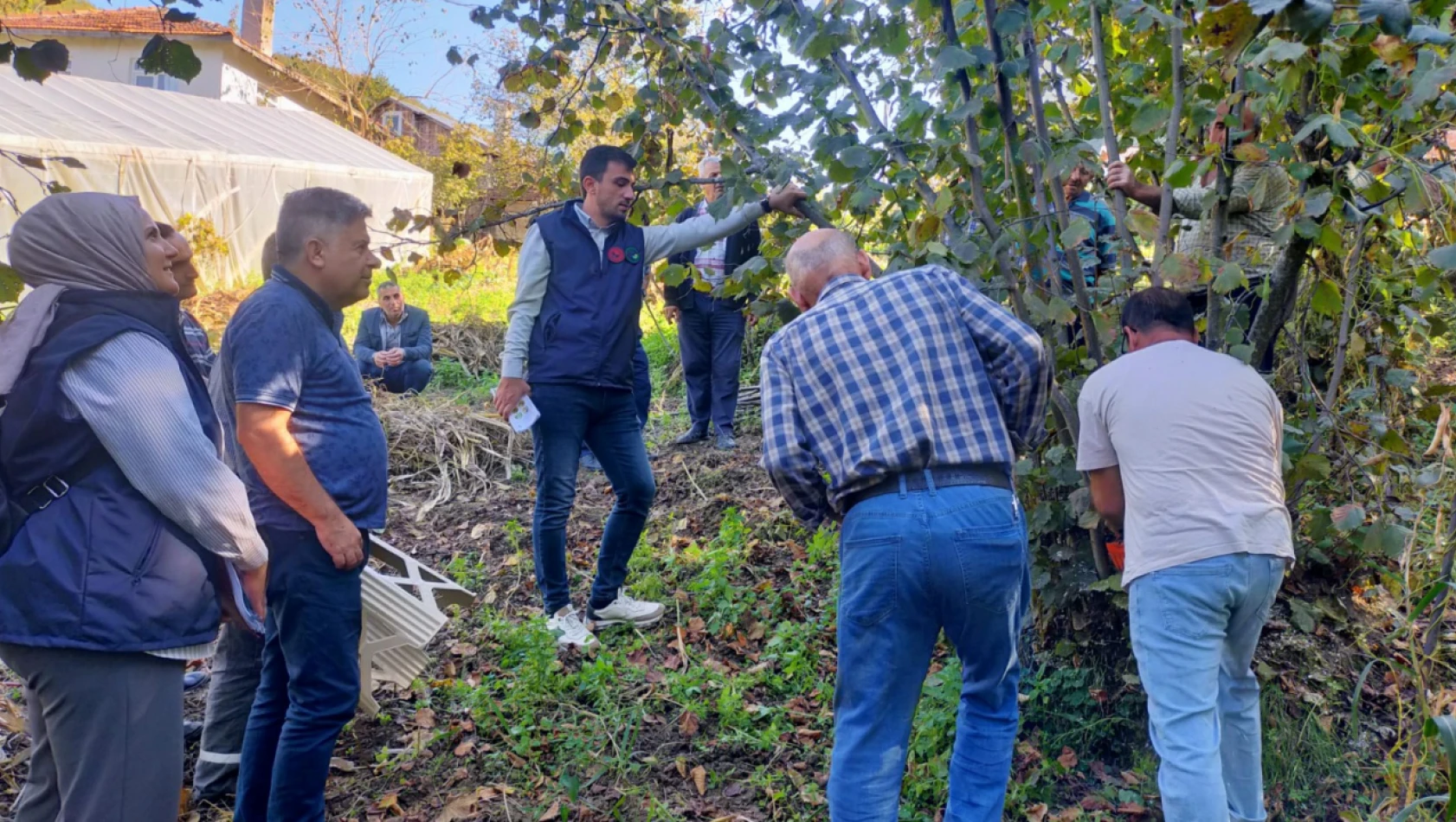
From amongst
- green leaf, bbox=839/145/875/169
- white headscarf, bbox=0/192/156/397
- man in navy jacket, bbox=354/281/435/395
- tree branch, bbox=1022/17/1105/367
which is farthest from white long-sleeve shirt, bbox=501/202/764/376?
man in navy jacket, bbox=354/281/435/395

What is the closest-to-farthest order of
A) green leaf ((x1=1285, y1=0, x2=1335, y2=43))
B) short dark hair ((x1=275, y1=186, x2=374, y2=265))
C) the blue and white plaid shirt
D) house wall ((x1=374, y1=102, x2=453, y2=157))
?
green leaf ((x1=1285, y1=0, x2=1335, y2=43)) → the blue and white plaid shirt → short dark hair ((x1=275, y1=186, x2=374, y2=265)) → house wall ((x1=374, y1=102, x2=453, y2=157))

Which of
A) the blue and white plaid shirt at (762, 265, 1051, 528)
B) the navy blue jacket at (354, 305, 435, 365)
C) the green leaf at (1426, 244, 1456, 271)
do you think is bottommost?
the navy blue jacket at (354, 305, 435, 365)

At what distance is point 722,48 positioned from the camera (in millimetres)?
3900

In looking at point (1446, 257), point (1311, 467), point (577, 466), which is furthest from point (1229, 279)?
point (577, 466)

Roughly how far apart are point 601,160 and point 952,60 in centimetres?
185

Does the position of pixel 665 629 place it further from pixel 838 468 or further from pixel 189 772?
pixel 838 468

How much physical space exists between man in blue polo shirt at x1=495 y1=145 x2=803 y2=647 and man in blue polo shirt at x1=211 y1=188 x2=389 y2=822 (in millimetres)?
1453

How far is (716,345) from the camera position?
726 cm

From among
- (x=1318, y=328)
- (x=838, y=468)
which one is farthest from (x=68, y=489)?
(x=1318, y=328)

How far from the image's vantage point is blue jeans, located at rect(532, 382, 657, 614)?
4363mm

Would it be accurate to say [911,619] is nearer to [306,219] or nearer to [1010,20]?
[1010,20]

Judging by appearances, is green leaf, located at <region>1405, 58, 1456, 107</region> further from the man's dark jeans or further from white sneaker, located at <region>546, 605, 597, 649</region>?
the man's dark jeans

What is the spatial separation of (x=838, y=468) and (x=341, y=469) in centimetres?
134

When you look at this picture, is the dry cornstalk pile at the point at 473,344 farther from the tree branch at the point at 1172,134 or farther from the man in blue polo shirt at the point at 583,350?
the tree branch at the point at 1172,134
